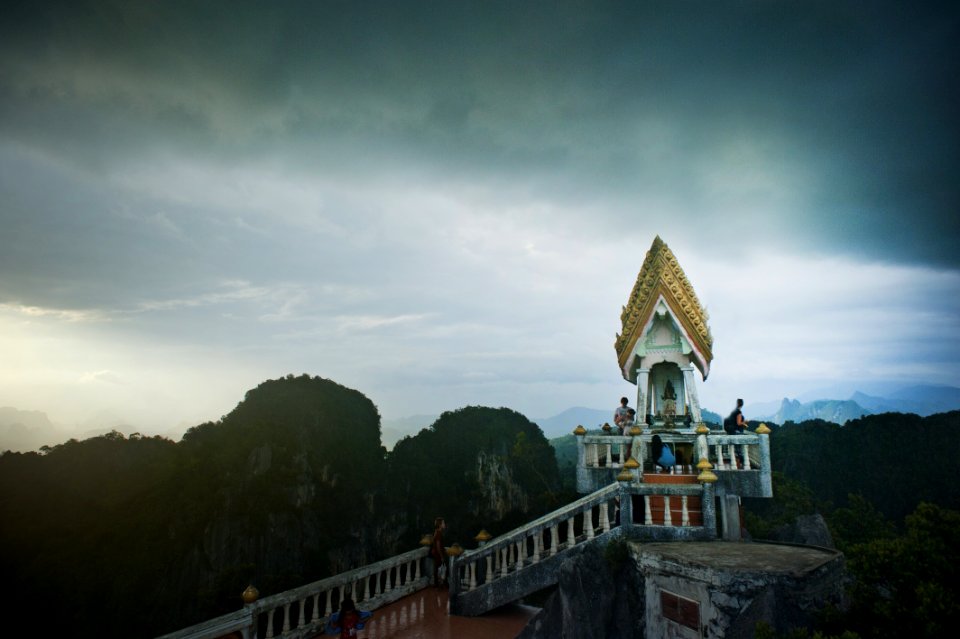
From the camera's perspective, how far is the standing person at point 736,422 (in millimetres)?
12039

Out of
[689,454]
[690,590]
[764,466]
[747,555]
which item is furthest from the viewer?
[689,454]

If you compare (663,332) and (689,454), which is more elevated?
(663,332)

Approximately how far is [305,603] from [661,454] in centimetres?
835

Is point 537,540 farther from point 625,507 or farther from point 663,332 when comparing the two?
point 663,332

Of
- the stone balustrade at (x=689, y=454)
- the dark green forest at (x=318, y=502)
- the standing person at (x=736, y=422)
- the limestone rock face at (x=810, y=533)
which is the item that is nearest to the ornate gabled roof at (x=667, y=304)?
the standing person at (x=736, y=422)

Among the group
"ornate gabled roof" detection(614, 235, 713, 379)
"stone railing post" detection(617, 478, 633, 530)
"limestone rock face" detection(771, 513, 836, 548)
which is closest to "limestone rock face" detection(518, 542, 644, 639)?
"stone railing post" detection(617, 478, 633, 530)

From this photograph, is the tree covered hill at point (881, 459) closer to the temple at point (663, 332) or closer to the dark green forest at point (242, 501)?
the dark green forest at point (242, 501)

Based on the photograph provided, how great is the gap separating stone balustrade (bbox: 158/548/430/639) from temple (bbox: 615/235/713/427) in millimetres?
6965

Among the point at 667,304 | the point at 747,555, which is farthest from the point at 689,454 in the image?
the point at 747,555

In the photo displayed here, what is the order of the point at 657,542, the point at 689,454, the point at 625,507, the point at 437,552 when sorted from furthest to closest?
the point at 437,552
the point at 689,454
the point at 625,507
the point at 657,542

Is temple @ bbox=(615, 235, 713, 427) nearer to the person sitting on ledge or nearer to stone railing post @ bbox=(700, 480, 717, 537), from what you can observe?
the person sitting on ledge

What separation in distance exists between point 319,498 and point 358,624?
45.7 m

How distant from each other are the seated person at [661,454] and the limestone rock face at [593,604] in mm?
2810

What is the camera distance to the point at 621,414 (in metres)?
13.2
